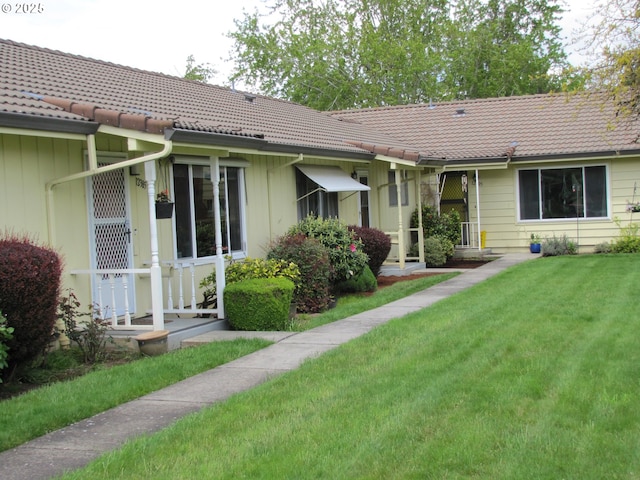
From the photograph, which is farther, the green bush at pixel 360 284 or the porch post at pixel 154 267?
the green bush at pixel 360 284

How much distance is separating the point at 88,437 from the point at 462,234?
56.6 ft

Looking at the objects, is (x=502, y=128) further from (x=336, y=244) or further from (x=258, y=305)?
(x=258, y=305)

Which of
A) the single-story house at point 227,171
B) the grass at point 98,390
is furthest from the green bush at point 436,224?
the grass at point 98,390

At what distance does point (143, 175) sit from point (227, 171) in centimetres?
236

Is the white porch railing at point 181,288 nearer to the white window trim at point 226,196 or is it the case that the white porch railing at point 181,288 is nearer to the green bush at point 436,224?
the white window trim at point 226,196

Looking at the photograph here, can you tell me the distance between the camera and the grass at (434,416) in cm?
471

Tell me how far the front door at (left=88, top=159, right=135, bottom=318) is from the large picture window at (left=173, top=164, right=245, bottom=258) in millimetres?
1126

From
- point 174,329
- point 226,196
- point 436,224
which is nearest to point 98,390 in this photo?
point 174,329

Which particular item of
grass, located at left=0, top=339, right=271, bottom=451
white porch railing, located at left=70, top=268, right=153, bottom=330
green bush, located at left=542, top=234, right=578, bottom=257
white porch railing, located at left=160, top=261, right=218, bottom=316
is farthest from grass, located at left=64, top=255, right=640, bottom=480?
green bush, located at left=542, top=234, right=578, bottom=257

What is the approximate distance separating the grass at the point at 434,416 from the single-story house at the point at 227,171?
3146 millimetres

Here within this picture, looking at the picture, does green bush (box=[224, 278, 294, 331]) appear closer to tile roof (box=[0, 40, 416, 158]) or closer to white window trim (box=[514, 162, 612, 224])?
tile roof (box=[0, 40, 416, 158])

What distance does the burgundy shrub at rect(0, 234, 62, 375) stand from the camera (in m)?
7.09

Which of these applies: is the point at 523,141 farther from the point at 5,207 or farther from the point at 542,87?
the point at 542,87

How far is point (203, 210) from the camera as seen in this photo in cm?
1190
